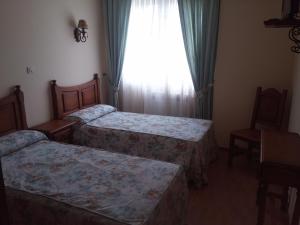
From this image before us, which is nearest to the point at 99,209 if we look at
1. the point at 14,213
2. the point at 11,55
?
the point at 14,213

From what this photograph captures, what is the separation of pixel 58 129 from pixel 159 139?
3.92 feet

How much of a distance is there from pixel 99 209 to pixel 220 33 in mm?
2955

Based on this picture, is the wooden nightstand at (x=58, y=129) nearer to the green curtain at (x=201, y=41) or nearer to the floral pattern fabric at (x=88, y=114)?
the floral pattern fabric at (x=88, y=114)

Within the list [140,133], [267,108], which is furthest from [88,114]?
[267,108]

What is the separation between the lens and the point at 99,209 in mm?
1591

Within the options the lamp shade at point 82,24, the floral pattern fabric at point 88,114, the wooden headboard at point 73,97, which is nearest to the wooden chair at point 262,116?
the floral pattern fabric at point 88,114

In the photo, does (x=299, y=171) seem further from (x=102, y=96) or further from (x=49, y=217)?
(x=102, y=96)

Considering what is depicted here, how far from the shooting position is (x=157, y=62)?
156 inches

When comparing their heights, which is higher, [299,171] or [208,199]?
[299,171]

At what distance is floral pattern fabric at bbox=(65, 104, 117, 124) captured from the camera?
3369mm

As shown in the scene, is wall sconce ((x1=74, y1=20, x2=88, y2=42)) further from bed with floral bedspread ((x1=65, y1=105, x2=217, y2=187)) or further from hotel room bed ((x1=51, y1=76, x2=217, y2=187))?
bed with floral bedspread ((x1=65, y1=105, x2=217, y2=187))

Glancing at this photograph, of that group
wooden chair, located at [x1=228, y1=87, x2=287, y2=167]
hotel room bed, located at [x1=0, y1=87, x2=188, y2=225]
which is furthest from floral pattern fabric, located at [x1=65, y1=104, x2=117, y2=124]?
wooden chair, located at [x1=228, y1=87, x2=287, y2=167]

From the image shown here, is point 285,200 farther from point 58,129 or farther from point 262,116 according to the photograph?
point 58,129

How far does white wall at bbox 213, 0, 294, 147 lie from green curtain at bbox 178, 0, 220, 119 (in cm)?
12
